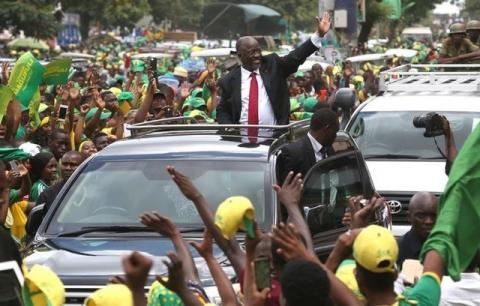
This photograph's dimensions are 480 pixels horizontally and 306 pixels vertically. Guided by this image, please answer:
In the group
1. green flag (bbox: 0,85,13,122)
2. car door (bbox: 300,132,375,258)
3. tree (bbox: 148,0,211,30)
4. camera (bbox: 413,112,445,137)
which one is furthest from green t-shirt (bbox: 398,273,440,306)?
tree (bbox: 148,0,211,30)

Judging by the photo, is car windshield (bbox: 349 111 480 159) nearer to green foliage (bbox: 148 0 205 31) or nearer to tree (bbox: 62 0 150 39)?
tree (bbox: 62 0 150 39)

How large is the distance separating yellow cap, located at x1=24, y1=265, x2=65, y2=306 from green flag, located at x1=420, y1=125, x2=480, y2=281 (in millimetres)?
1496

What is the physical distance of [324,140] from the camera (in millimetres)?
9430

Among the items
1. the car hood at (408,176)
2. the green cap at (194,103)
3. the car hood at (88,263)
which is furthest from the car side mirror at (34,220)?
the green cap at (194,103)

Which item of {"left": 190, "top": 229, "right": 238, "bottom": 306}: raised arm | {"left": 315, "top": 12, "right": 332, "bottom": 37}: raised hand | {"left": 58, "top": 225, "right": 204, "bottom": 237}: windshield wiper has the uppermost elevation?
{"left": 315, "top": 12, "right": 332, "bottom": 37}: raised hand

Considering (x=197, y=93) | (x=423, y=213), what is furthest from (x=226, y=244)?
(x=197, y=93)

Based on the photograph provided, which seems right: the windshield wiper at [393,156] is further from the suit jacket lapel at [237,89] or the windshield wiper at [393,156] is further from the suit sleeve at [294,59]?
the suit jacket lapel at [237,89]

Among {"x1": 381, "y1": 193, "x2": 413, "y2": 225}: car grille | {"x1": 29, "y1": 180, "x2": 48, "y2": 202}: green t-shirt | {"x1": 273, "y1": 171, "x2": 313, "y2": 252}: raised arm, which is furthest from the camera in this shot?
{"x1": 381, "y1": 193, "x2": 413, "y2": 225}: car grille

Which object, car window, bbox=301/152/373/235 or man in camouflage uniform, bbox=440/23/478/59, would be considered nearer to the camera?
car window, bbox=301/152/373/235

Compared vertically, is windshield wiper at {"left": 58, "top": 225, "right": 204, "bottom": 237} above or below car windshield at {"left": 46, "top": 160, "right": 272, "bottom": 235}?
below

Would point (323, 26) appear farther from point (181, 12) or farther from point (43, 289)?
point (181, 12)

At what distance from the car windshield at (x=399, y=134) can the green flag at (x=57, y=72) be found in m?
3.05

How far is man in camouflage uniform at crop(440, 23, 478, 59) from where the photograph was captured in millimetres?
17812

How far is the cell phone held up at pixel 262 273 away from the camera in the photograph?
16.2 ft
